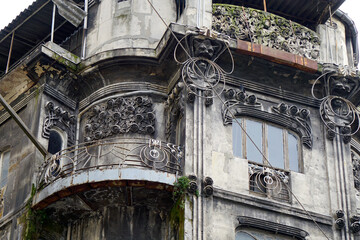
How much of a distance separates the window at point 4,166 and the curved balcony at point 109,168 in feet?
5.67

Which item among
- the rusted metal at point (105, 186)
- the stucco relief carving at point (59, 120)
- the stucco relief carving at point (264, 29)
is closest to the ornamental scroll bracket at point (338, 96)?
the stucco relief carving at point (264, 29)

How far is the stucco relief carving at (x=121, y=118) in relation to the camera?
2702 cm

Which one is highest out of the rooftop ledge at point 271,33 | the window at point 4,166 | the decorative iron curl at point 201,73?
the rooftop ledge at point 271,33

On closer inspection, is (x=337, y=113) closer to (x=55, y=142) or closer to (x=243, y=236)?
(x=243, y=236)

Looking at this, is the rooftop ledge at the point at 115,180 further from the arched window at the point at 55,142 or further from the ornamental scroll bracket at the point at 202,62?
the ornamental scroll bracket at the point at 202,62

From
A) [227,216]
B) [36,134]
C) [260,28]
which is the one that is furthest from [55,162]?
[260,28]

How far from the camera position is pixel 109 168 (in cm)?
2481

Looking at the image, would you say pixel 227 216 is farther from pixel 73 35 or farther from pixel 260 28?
pixel 73 35

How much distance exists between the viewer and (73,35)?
29953 millimetres

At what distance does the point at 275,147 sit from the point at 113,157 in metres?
4.47

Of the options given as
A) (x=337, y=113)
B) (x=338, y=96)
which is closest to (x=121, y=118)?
(x=337, y=113)

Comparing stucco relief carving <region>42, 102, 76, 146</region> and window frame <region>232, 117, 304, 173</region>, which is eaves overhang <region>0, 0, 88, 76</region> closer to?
stucco relief carving <region>42, 102, 76, 146</region>

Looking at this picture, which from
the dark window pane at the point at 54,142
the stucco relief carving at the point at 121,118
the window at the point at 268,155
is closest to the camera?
the window at the point at 268,155

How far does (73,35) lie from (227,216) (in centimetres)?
855
